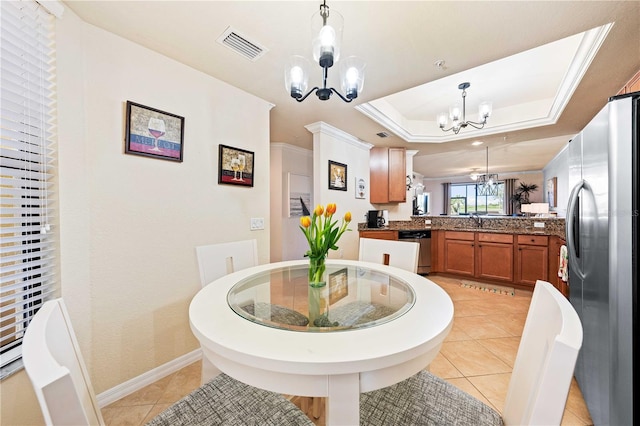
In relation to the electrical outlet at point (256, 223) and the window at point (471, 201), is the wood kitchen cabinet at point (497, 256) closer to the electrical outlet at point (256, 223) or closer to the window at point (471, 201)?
the electrical outlet at point (256, 223)

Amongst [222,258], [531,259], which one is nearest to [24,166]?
[222,258]

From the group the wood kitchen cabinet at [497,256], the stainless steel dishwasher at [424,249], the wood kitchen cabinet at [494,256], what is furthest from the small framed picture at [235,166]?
the wood kitchen cabinet at [494,256]

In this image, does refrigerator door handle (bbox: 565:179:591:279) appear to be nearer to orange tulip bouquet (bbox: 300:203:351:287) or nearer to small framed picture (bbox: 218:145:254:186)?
orange tulip bouquet (bbox: 300:203:351:287)

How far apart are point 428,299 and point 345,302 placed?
0.36 metres

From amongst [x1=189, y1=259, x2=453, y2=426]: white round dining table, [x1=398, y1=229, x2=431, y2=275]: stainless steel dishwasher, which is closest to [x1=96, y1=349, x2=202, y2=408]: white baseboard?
[x1=189, y1=259, x2=453, y2=426]: white round dining table

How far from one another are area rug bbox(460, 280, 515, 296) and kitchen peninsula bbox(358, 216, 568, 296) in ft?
0.27

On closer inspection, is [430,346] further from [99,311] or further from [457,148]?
[457,148]

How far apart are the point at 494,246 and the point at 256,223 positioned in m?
3.50

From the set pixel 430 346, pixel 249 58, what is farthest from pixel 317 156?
pixel 430 346

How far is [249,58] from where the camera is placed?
1.85 metres

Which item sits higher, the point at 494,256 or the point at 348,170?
the point at 348,170

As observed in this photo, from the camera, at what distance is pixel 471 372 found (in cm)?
176

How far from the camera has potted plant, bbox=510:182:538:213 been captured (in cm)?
788

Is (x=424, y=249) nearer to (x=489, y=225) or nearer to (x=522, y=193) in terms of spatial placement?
(x=489, y=225)
